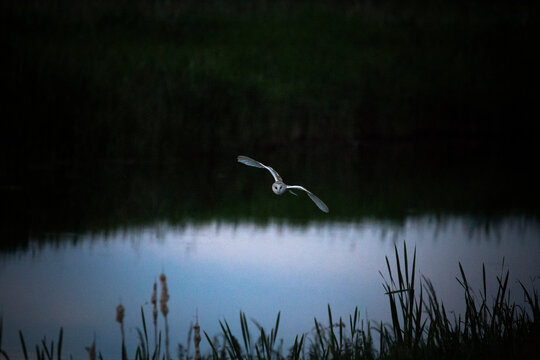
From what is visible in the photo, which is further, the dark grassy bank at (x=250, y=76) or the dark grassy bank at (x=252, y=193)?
the dark grassy bank at (x=250, y=76)

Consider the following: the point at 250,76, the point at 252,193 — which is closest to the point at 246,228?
the point at 252,193

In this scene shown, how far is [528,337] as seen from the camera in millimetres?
1943

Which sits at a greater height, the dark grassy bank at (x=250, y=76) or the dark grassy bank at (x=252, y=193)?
the dark grassy bank at (x=250, y=76)

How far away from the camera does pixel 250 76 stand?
6.68 m

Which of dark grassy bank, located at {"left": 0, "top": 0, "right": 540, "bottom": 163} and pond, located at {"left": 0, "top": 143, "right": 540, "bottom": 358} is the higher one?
dark grassy bank, located at {"left": 0, "top": 0, "right": 540, "bottom": 163}

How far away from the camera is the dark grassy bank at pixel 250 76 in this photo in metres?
5.75

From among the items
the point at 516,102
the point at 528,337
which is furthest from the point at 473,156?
the point at 528,337

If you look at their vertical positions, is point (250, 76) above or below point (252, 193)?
above

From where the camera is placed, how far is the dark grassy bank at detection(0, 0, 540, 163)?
5.75 m

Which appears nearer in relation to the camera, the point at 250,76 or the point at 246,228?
the point at 246,228

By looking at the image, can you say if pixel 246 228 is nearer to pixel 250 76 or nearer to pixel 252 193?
pixel 252 193

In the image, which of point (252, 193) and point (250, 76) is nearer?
point (252, 193)

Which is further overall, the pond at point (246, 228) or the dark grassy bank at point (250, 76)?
the dark grassy bank at point (250, 76)

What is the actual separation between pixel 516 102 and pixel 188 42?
11.1 ft
